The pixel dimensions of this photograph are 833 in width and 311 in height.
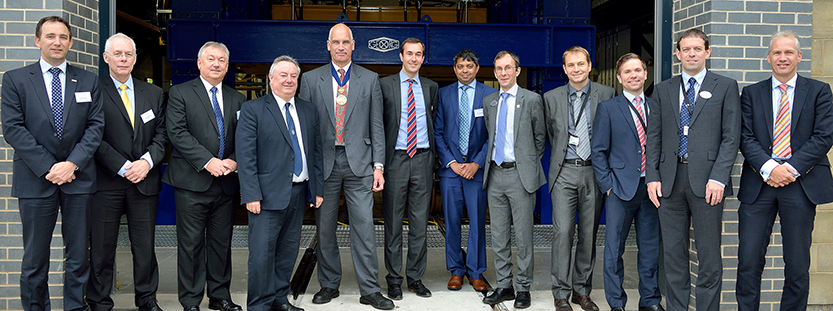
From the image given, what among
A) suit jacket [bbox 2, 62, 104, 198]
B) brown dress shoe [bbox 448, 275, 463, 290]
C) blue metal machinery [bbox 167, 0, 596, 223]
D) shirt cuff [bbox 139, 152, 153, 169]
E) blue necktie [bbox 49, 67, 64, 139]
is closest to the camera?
suit jacket [bbox 2, 62, 104, 198]

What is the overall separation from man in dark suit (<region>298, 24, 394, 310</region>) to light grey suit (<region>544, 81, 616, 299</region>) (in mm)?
1270

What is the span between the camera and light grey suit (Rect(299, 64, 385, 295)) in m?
4.11

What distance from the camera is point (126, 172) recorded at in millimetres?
3605

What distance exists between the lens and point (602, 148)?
3.86 meters

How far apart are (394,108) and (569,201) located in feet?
4.88

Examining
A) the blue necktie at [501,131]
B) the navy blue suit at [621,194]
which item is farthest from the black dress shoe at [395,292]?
the navy blue suit at [621,194]

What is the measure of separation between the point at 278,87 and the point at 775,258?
3.64 metres

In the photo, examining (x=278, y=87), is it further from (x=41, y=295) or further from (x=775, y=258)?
(x=775, y=258)

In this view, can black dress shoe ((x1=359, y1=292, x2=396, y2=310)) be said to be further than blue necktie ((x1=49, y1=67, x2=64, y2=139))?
Yes

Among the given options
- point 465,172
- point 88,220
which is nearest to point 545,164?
point 465,172

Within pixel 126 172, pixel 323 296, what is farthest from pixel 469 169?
pixel 126 172

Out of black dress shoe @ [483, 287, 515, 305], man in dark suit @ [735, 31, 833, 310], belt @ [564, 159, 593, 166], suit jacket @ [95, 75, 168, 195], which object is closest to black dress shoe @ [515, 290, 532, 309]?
black dress shoe @ [483, 287, 515, 305]

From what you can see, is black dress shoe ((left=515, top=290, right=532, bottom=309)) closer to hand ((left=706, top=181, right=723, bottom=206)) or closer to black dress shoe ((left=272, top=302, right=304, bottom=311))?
hand ((left=706, top=181, right=723, bottom=206))

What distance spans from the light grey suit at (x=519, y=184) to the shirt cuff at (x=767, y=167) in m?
1.41
